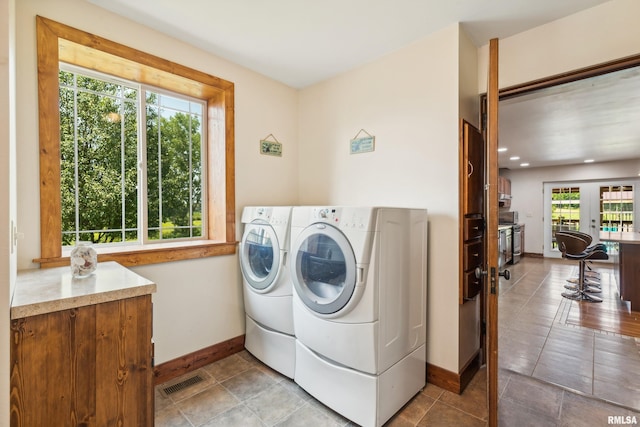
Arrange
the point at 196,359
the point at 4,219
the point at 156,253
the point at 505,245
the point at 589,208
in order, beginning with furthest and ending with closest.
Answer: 1. the point at 589,208
2. the point at 505,245
3. the point at 196,359
4. the point at 156,253
5. the point at 4,219

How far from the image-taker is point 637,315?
3391mm

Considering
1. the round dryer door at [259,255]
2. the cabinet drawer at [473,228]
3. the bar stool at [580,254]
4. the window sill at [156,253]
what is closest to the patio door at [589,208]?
the bar stool at [580,254]

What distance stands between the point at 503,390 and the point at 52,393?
2.51 meters

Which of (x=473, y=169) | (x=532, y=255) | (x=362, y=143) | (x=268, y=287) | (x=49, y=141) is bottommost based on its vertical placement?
(x=532, y=255)

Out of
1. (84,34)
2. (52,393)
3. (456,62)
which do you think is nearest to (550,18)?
(456,62)

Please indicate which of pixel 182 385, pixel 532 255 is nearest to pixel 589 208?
pixel 532 255

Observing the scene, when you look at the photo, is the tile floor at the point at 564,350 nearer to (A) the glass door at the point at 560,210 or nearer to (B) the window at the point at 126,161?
(B) the window at the point at 126,161

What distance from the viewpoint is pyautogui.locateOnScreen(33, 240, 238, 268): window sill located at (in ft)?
5.50

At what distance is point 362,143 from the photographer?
249 cm

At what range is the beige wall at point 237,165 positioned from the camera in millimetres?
1565

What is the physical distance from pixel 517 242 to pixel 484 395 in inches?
257

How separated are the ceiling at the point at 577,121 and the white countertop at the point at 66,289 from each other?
9.33ft

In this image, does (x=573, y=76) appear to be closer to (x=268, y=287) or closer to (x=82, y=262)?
(x=268, y=287)

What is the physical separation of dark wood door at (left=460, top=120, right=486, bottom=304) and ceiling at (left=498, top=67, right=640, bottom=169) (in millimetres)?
591
